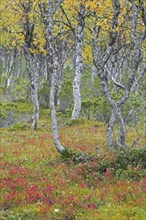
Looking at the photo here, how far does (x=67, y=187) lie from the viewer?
11.2 m

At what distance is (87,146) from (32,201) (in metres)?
7.15

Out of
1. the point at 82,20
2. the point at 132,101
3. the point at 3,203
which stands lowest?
the point at 3,203

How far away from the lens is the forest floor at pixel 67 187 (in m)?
9.24

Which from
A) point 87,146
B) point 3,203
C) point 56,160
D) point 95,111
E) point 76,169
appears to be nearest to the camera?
point 3,203

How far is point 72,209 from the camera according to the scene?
9367 millimetres

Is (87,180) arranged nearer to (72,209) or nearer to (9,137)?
(72,209)

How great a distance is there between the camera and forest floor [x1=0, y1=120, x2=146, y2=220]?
30.3 feet

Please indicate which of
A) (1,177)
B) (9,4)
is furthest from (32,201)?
(9,4)

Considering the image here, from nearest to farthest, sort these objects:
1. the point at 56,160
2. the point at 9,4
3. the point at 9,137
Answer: the point at 56,160 < the point at 9,137 < the point at 9,4

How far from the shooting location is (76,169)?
12.7 meters

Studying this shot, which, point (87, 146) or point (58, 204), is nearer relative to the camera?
point (58, 204)

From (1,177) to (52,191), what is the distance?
2.26 m

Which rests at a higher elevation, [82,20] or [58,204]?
[82,20]

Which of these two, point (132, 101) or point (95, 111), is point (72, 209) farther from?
point (95, 111)
